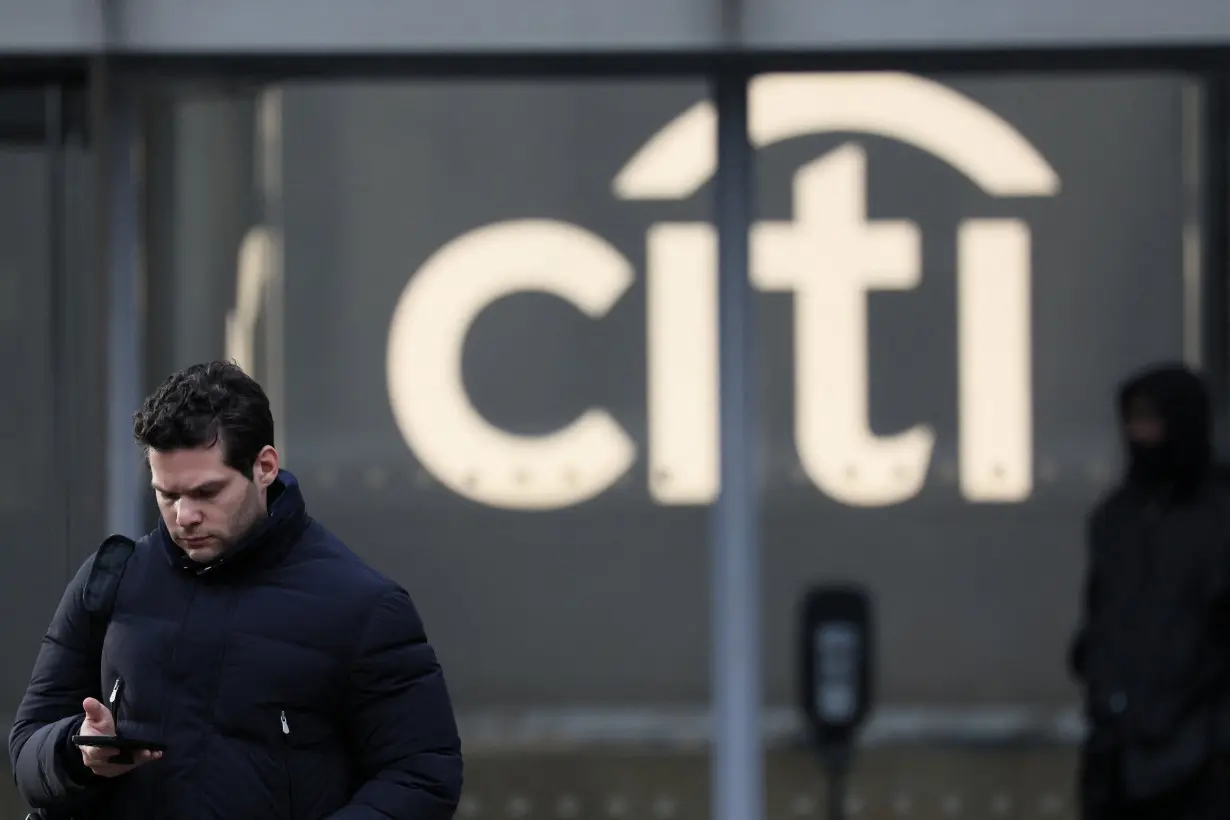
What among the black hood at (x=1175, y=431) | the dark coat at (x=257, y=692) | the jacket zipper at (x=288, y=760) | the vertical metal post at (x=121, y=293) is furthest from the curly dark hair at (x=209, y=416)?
the black hood at (x=1175, y=431)

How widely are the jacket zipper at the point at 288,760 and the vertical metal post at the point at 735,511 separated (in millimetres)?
2738

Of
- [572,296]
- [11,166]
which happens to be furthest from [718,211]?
[11,166]

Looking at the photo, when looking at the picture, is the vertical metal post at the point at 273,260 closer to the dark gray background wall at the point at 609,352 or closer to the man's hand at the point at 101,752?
the dark gray background wall at the point at 609,352

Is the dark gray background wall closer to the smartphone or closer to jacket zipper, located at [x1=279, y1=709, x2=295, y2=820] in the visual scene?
jacket zipper, located at [x1=279, y1=709, x2=295, y2=820]

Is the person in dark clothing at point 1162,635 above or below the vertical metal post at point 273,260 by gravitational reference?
below

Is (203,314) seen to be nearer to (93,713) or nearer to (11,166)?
(11,166)

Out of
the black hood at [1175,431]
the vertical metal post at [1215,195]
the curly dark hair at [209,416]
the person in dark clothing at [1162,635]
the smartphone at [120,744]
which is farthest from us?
the vertical metal post at [1215,195]

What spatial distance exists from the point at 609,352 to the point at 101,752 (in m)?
2.90

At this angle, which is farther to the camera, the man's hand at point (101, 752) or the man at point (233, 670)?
the man at point (233, 670)

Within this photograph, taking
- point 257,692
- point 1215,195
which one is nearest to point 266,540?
point 257,692

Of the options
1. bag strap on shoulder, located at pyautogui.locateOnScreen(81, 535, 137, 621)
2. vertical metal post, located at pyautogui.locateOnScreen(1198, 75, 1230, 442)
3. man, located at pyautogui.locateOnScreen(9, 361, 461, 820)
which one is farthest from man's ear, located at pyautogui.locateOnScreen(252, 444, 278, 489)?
vertical metal post, located at pyautogui.locateOnScreen(1198, 75, 1230, 442)

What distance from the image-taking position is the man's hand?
253 cm

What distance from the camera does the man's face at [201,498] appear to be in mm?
2637

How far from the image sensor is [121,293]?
5316mm
